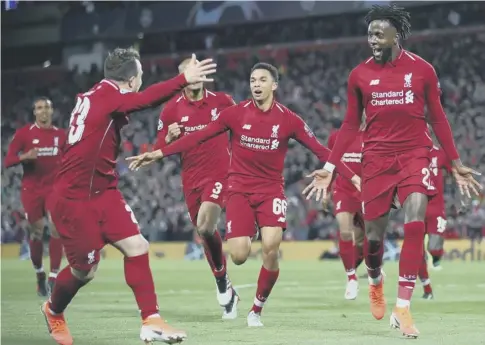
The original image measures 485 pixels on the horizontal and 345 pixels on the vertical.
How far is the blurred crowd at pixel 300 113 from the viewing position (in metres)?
27.0

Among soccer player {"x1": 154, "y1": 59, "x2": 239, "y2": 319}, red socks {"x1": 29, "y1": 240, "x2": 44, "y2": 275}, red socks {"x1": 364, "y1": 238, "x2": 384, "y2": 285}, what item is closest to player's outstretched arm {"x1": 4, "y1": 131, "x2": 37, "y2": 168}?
red socks {"x1": 29, "y1": 240, "x2": 44, "y2": 275}

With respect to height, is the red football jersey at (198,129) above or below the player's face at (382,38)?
below

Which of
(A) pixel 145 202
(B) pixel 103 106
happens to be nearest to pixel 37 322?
(B) pixel 103 106

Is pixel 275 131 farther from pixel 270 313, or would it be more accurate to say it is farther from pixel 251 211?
pixel 270 313

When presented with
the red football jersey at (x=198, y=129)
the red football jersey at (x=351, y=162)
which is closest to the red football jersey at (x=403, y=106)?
the red football jersey at (x=198, y=129)

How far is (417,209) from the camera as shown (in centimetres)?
826

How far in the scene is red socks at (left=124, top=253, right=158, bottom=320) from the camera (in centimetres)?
738

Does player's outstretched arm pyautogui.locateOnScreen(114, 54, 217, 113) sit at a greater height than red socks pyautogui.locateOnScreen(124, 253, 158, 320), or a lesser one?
greater

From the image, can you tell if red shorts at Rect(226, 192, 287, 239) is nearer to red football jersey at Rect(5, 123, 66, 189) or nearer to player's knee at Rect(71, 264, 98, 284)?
player's knee at Rect(71, 264, 98, 284)

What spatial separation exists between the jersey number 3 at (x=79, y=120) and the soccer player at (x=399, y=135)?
6.28ft

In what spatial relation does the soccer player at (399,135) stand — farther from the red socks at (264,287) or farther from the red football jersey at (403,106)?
the red socks at (264,287)

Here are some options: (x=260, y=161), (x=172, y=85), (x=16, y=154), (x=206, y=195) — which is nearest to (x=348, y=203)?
(x=206, y=195)

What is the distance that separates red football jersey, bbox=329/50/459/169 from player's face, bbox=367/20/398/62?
87 millimetres

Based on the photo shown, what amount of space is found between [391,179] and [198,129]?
323 cm
